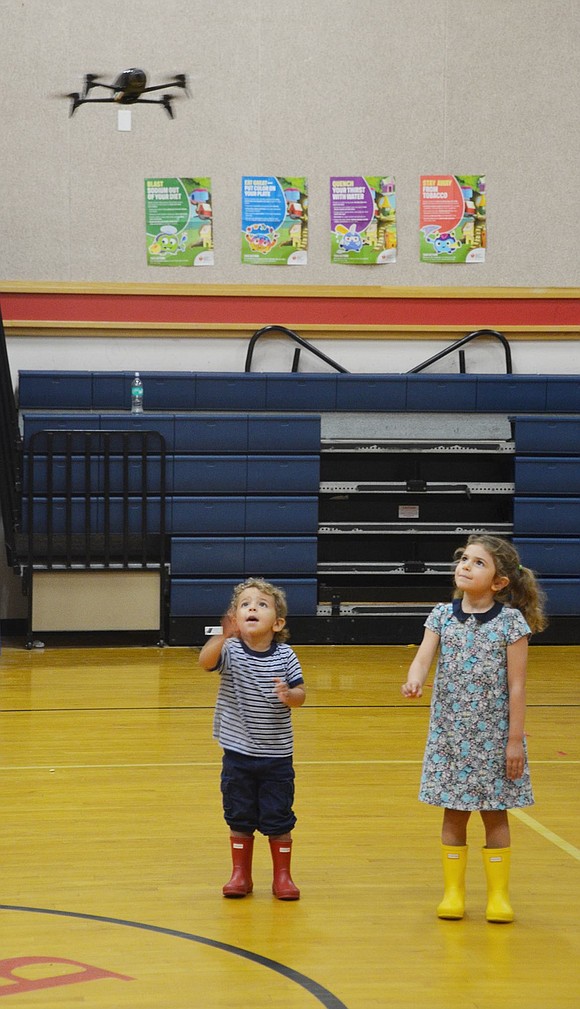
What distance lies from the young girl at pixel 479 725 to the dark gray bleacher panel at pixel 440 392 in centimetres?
509

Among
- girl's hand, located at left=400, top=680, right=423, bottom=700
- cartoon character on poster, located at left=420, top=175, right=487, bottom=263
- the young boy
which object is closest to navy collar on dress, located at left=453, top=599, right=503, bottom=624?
girl's hand, located at left=400, top=680, right=423, bottom=700

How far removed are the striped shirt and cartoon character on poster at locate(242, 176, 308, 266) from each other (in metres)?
5.58

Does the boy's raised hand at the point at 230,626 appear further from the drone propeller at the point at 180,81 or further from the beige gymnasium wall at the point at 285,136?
the beige gymnasium wall at the point at 285,136

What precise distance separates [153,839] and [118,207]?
5455 mm

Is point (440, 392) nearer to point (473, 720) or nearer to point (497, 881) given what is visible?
point (473, 720)

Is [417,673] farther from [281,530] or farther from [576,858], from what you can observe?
[281,530]

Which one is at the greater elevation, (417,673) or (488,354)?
(488,354)

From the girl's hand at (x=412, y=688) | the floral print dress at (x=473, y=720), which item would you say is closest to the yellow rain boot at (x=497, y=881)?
the floral print dress at (x=473, y=720)

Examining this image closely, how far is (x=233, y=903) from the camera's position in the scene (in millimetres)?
3350

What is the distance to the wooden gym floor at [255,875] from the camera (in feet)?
9.20

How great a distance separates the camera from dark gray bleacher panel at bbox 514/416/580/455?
812 cm

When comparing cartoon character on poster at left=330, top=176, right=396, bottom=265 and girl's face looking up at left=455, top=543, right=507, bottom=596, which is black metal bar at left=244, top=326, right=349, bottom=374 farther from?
girl's face looking up at left=455, top=543, right=507, bottom=596

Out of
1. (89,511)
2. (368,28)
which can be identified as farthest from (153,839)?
(368,28)

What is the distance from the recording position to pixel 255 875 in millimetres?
3613
